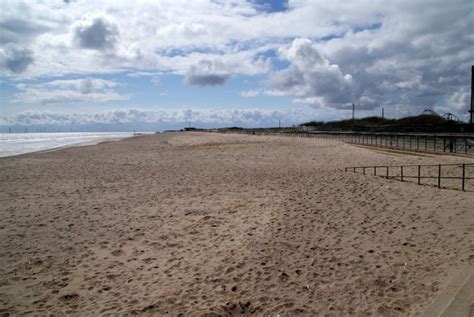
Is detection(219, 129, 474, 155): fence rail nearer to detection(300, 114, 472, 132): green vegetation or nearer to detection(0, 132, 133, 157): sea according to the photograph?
detection(300, 114, 472, 132): green vegetation

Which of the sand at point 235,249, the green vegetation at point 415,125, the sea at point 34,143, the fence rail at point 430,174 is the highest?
the green vegetation at point 415,125

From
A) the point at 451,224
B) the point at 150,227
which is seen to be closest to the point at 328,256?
the point at 451,224

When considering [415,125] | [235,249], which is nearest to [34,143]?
[415,125]

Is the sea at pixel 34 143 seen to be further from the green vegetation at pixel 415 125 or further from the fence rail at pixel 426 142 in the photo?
the green vegetation at pixel 415 125

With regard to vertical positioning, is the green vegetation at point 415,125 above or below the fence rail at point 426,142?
above

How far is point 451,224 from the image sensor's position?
7.81 m

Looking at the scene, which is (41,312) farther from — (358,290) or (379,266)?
(379,266)

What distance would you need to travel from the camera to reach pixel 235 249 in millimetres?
6840

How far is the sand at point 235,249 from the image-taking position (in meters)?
4.97

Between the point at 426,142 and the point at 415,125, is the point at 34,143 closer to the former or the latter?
the point at 415,125

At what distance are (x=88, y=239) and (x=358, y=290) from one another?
18.4ft

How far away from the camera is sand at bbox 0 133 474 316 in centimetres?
497

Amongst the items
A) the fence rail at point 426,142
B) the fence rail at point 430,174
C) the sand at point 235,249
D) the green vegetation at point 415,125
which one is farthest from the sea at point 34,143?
the green vegetation at point 415,125

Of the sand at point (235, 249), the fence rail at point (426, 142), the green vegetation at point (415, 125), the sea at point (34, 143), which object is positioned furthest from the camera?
the sea at point (34, 143)
